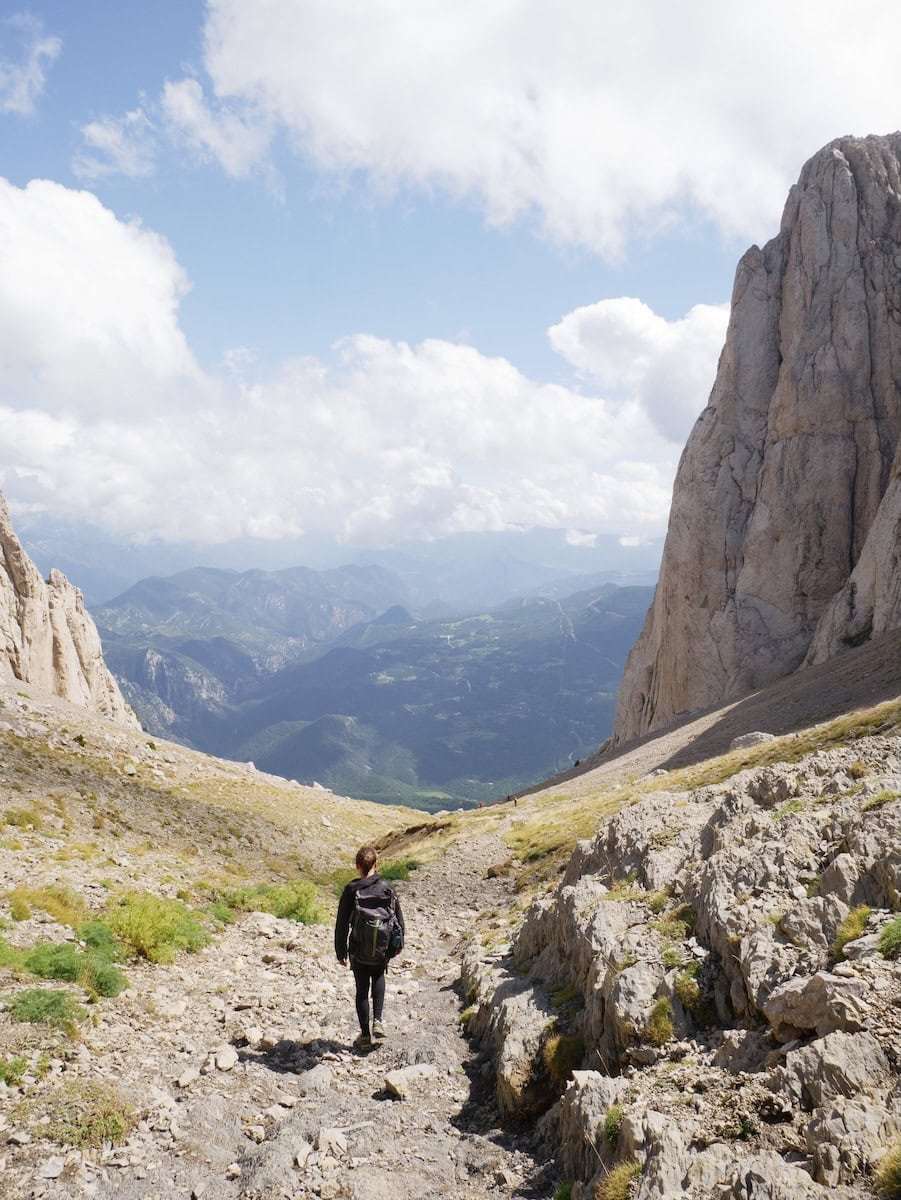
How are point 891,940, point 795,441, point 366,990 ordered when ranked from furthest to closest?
point 795,441, point 366,990, point 891,940

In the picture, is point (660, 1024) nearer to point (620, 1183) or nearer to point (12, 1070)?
point (620, 1183)

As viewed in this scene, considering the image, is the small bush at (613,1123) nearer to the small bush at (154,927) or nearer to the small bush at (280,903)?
the small bush at (154,927)

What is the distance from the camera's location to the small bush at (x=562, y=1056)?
1114 centimetres

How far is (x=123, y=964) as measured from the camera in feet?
52.0

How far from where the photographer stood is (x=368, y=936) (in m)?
13.3

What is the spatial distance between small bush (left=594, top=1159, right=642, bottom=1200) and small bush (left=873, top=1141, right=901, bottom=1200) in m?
2.42

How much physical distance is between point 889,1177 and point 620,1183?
2.74 meters

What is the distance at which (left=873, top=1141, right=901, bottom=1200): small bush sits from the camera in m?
5.96

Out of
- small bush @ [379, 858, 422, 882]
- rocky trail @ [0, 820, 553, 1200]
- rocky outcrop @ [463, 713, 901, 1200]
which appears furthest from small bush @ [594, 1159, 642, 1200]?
small bush @ [379, 858, 422, 882]

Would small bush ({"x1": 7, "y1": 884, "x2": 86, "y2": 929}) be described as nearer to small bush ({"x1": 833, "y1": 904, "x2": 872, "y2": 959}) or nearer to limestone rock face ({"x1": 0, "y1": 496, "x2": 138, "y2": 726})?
small bush ({"x1": 833, "y1": 904, "x2": 872, "y2": 959})

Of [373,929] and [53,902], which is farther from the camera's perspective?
[53,902]

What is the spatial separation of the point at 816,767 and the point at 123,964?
1761 cm

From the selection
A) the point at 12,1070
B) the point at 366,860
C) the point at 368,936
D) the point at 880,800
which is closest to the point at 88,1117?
the point at 12,1070

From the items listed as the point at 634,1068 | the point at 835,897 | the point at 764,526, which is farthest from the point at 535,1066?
the point at 764,526
